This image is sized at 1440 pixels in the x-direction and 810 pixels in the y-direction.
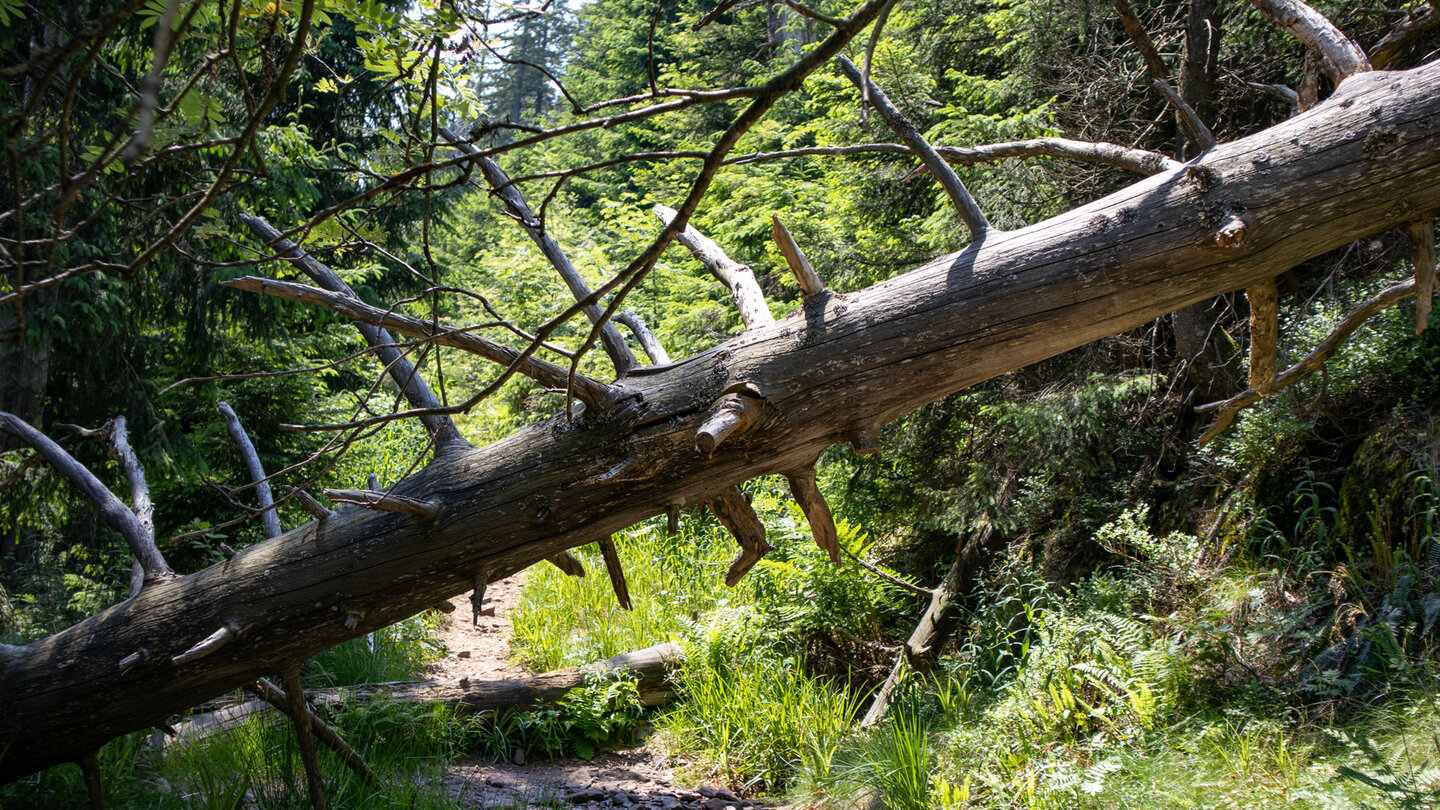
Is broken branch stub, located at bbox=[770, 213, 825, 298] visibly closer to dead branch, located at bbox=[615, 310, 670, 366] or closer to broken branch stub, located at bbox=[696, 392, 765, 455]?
broken branch stub, located at bbox=[696, 392, 765, 455]

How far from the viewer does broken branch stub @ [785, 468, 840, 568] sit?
2.88 m

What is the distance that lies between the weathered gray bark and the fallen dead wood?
5.36ft

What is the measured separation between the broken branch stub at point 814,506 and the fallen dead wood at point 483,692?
3132mm

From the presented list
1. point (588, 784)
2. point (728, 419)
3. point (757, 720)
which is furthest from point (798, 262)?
point (588, 784)

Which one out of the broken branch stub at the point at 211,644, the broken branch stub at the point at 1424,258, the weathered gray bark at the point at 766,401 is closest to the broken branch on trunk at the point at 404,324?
the weathered gray bark at the point at 766,401

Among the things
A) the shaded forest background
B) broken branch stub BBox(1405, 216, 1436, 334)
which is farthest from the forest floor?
broken branch stub BBox(1405, 216, 1436, 334)

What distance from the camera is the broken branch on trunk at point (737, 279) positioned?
305cm

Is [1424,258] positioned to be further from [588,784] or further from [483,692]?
[483,692]

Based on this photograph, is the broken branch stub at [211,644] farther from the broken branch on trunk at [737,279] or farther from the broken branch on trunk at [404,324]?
the broken branch on trunk at [737,279]

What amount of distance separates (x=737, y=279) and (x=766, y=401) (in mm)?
848

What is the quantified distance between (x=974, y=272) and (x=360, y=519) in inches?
85.3

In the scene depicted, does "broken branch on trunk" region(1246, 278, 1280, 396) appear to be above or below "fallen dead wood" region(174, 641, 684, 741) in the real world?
above

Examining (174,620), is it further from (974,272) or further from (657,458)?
(974,272)

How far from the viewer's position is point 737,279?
3301 millimetres
